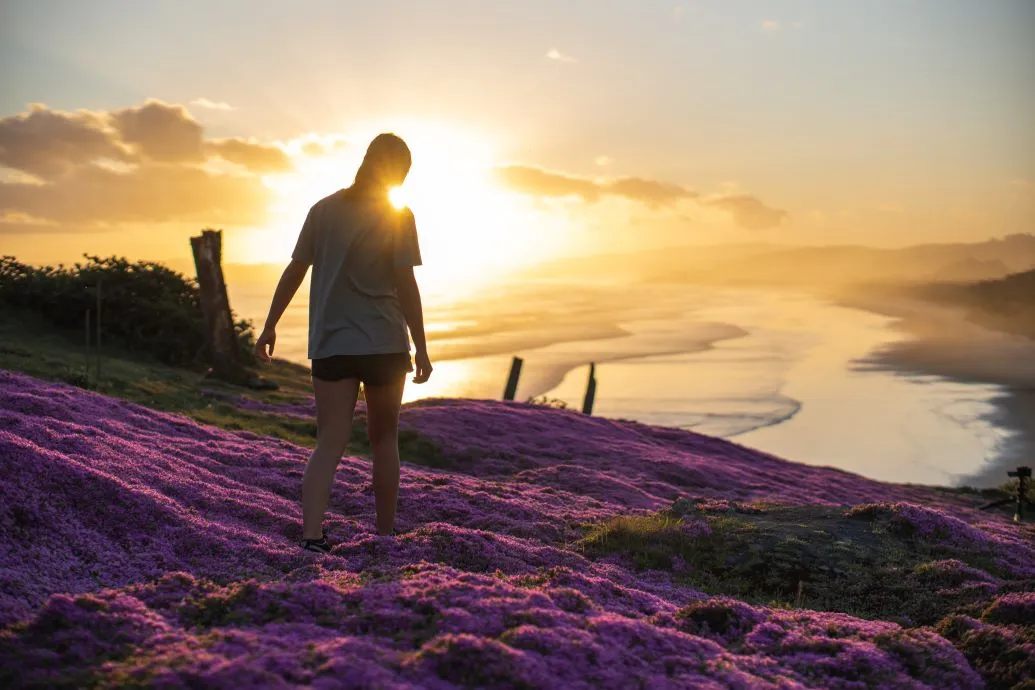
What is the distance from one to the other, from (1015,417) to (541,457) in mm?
30796

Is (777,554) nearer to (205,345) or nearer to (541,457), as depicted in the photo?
(541,457)

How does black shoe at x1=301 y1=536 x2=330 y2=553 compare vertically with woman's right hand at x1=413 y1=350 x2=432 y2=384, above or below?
below

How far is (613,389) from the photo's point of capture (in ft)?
Result: 138

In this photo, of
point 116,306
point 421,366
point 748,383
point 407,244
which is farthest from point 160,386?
point 748,383

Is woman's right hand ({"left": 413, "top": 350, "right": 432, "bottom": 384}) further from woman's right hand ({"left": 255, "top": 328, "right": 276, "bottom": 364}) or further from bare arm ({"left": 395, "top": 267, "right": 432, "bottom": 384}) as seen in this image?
woman's right hand ({"left": 255, "top": 328, "right": 276, "bottom": 364})

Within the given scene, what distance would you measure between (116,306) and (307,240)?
64.3 feet

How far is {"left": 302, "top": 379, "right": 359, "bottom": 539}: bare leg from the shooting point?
6.45m

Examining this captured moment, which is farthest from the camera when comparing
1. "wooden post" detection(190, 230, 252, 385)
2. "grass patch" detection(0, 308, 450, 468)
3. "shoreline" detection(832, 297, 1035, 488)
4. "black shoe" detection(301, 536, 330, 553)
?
"shoreline" detection(832, 297, 1035, 488)

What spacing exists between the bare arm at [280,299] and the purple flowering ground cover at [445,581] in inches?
64.0

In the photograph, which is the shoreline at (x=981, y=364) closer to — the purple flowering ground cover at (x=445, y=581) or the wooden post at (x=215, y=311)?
the purple flowering ground cover at (x=445, y=581)

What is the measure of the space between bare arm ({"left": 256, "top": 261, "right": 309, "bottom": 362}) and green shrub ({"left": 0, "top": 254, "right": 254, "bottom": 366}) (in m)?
17.8

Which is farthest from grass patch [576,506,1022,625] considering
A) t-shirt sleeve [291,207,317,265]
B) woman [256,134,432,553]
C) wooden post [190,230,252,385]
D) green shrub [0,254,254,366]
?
green shrub [0,254,254,366]

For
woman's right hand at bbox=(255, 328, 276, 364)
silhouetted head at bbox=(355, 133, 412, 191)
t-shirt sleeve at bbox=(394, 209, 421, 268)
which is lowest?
woman's right hand at bbox=(255, 328, 276, 364)

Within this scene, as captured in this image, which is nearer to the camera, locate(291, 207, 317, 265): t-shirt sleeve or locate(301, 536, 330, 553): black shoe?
locate(291, 207, 317, 265): t-shirt sleeve
